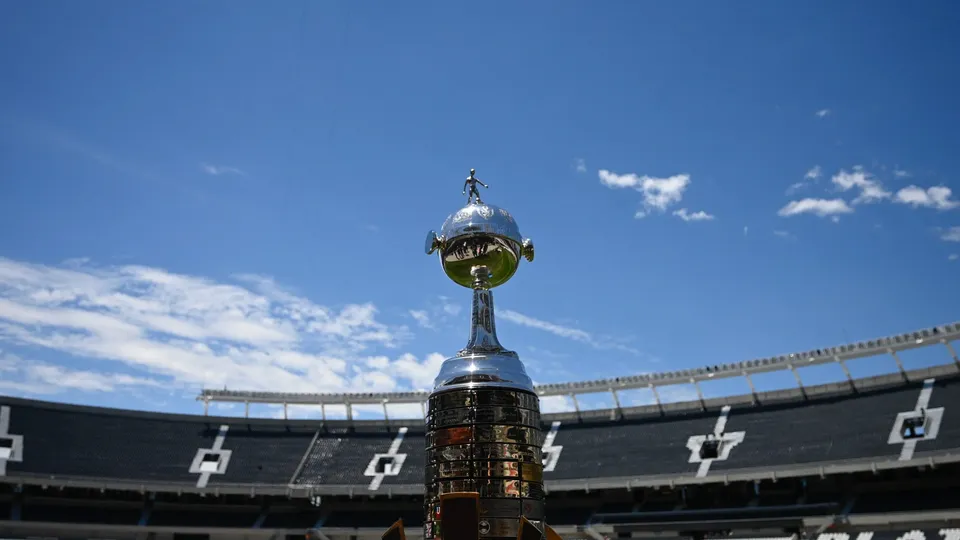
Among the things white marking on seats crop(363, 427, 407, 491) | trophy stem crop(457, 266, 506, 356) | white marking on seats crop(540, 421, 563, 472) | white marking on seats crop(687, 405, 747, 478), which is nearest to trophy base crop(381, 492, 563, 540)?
trophy stem crop(457, 266, 506, 356)

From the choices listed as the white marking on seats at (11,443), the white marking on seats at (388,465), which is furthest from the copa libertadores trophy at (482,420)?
the white marking on seats at (11,443)

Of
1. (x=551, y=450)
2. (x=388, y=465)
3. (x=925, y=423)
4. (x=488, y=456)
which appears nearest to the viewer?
(x=488, y=456)

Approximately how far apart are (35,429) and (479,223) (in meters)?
37.7

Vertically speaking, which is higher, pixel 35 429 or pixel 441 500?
pixel 35 429

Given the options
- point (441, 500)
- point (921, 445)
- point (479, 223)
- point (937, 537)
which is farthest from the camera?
point (921, 445)

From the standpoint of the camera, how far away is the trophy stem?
24.1 feet

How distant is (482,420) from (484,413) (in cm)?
6

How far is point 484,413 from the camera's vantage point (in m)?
6.64

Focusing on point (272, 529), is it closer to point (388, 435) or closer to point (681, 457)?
point (388, 435)

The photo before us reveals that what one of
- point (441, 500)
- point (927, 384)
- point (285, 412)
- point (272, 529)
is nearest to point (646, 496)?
point (927, 384)

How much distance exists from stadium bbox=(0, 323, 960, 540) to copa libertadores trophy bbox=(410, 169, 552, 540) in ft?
86.9

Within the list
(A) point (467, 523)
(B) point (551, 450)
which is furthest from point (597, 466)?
(A) point (467, 523)

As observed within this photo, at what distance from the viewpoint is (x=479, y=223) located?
7.16 metres

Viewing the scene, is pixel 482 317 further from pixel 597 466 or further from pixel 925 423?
pixel 597 466
